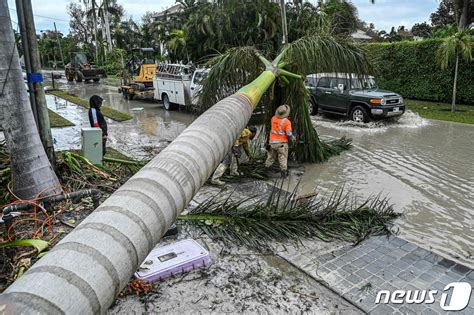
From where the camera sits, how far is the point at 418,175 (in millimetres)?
8164

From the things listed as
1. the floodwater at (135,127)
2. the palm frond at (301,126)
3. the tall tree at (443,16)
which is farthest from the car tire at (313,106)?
the tall tree at (443,16)

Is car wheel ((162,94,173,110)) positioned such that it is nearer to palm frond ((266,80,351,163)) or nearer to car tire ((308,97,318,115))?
car tire ((308,97,318,115))

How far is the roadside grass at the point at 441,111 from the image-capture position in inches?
565

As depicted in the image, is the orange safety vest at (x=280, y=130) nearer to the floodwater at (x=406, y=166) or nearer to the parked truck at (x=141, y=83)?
the floodwater at (x=406, y=166)

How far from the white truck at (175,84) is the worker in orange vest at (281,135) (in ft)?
27.1

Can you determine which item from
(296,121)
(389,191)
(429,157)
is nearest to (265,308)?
(389,191)

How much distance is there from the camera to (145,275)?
3844 mm

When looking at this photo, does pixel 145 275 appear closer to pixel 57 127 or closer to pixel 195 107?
pixel 195 107

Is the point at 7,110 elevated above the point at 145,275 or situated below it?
above

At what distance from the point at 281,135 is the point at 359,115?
7205mm

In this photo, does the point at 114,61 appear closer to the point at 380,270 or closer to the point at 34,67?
the point at 34,67

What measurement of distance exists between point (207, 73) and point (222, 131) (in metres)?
5.70

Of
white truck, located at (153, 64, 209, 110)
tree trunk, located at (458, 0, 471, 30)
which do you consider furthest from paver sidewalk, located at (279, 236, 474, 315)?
tree trunk, located at (458, 0, 471, 30)

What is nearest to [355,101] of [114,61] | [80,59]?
[80,59]
